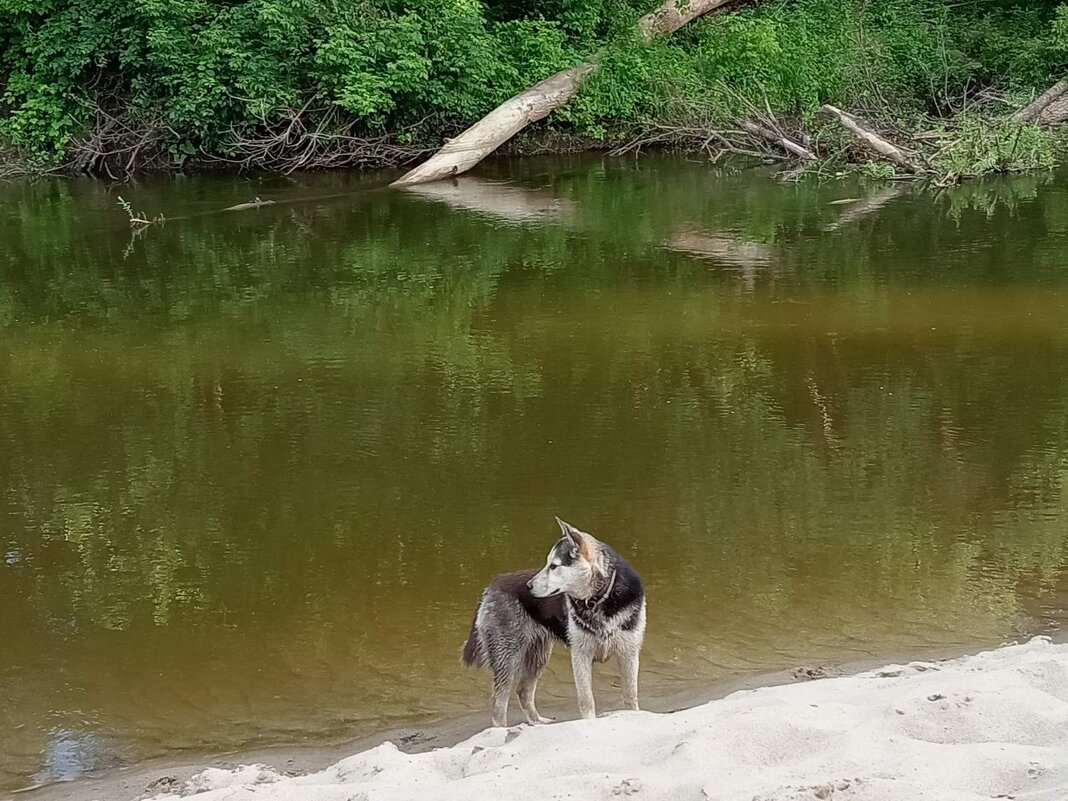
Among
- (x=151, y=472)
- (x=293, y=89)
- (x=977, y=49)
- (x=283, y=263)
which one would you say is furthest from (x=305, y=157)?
(x=151, y=472)

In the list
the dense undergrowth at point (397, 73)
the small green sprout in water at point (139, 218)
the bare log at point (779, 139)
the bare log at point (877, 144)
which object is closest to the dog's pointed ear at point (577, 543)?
the small green sprout in water at point (139, 218)

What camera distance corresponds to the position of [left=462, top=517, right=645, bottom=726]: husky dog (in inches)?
196

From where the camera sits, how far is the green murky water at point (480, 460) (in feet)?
19.4

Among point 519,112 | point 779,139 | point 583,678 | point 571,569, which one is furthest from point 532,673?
point 519,112

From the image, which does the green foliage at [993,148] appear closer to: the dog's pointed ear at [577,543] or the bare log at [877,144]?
the bare log at [877,144]

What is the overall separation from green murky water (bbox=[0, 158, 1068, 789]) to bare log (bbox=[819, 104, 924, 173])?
4.32m

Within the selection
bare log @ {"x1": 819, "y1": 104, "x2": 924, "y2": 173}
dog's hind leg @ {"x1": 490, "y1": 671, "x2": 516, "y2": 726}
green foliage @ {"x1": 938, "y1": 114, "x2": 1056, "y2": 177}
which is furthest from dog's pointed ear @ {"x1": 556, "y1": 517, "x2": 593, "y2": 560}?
bare log @ {"x1": 819, "y1": 104, "x2": 924, "y2": 173}

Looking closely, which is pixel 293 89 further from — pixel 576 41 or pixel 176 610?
pixel 176 610

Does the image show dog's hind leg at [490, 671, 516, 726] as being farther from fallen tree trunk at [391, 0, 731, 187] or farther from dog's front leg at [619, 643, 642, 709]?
fallen tree trunk at [391, 0, 731, 187]

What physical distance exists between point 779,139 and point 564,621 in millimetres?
18175

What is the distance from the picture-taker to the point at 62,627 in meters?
6.42

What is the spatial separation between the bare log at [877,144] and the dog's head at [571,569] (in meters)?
16.1

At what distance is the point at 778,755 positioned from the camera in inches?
151

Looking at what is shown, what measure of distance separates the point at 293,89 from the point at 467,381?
49.2 ft
